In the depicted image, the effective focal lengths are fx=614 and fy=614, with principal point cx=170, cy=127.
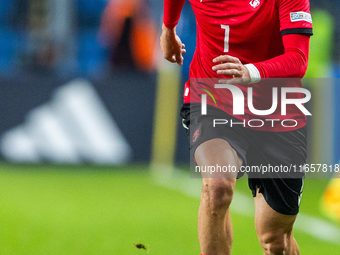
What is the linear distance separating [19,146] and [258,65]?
605 cm

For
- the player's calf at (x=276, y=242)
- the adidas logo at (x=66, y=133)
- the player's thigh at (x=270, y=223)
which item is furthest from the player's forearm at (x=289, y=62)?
the adidas logo at (x=66, y=133)

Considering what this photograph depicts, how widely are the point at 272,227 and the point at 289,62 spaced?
3.77 feet

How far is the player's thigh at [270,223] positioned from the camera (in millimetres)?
3877

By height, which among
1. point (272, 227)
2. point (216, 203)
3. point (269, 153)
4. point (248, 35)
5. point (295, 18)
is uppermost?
point (295, 18)

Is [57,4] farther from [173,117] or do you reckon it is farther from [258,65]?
[258,65]

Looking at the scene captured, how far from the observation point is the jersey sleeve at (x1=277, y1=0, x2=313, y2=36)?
340cm

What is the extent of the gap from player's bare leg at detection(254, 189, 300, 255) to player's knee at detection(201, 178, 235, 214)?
73 centimetres

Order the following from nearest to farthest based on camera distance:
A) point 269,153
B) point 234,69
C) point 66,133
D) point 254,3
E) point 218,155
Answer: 1. point 234,69
2. point 218,155
3. point 254,3
4. point 269,153
5. point 66,133

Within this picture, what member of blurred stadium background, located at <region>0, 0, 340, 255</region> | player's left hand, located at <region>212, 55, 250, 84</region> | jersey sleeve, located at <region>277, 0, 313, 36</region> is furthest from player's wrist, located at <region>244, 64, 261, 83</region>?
blurred stadium background, located at <region>0, 0, 340, 255</region>

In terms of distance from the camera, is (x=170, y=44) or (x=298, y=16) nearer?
(x=298, y=16)

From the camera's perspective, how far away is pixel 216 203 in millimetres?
3211

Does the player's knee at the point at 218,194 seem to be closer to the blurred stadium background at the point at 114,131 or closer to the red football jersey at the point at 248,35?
the red football jersey at the point at 248,35

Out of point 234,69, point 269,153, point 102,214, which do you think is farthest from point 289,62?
point 102,214

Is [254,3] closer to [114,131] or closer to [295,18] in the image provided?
[295,18]
